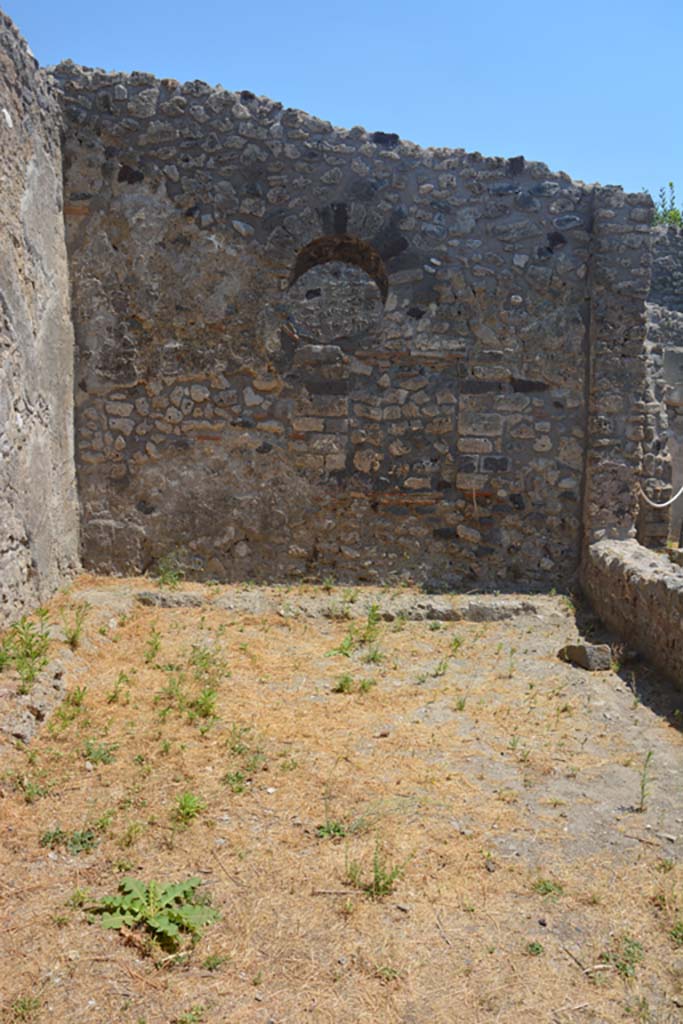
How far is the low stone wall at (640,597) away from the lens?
5.27m

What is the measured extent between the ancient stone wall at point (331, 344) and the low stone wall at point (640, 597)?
65 cm

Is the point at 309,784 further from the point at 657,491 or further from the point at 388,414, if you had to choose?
the point at 657,491

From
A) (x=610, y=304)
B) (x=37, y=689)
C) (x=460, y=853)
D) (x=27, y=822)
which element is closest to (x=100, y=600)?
(x=37, y=689)

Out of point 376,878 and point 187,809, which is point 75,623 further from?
point 376,878

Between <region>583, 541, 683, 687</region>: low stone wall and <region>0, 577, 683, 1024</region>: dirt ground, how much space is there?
20 cm

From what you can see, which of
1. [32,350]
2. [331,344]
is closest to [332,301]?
[331,344]

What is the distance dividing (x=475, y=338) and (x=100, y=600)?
3.84 metres

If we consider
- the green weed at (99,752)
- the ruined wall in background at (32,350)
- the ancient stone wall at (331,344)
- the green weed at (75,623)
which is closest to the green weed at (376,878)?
the green weed at (99,752)

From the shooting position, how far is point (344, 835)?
11.1 feet

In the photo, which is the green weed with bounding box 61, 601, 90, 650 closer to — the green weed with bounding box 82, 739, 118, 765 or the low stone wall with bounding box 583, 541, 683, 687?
the green weed with bounding box 82, 739, 118, 765

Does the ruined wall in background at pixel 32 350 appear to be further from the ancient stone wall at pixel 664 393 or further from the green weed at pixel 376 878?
the ancient stone wall at pixel 664 393

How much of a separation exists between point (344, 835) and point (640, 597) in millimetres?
3273

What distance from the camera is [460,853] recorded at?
3305mm

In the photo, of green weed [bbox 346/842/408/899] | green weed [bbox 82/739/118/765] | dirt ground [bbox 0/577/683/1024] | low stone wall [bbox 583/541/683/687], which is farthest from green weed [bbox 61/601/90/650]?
low stone wall [bbox 583/541/683/687]
